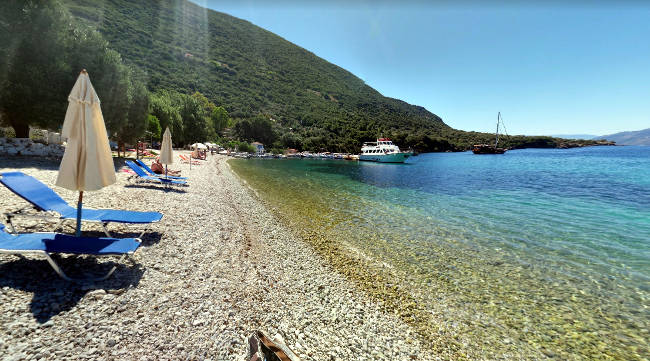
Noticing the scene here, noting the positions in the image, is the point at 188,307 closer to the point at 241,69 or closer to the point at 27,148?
the point at 27,148

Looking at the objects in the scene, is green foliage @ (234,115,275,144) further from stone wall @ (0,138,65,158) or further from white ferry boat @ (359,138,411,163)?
stone wall @ (0,138,65,158)

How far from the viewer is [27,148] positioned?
15898 millimetres

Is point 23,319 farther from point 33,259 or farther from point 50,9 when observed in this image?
point 50,9

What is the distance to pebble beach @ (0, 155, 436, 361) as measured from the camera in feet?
10.5

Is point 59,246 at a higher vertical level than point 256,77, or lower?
lower

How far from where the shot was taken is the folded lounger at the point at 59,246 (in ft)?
12.9

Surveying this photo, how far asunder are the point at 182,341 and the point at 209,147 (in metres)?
55.2

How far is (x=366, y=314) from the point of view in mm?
4922

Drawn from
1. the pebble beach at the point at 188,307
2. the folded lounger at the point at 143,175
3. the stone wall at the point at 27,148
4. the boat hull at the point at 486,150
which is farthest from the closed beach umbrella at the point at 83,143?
the boat hull at the point at 486,150

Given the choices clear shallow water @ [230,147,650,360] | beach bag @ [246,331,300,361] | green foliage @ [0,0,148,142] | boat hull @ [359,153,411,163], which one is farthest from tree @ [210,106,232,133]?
beach bag @ [246,331,300,361]

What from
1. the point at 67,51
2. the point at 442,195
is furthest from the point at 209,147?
the point at 442,195

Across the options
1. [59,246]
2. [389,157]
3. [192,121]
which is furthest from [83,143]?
[389,157]

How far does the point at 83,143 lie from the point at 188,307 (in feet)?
11.5

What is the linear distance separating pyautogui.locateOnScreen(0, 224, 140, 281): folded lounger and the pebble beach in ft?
1.58
